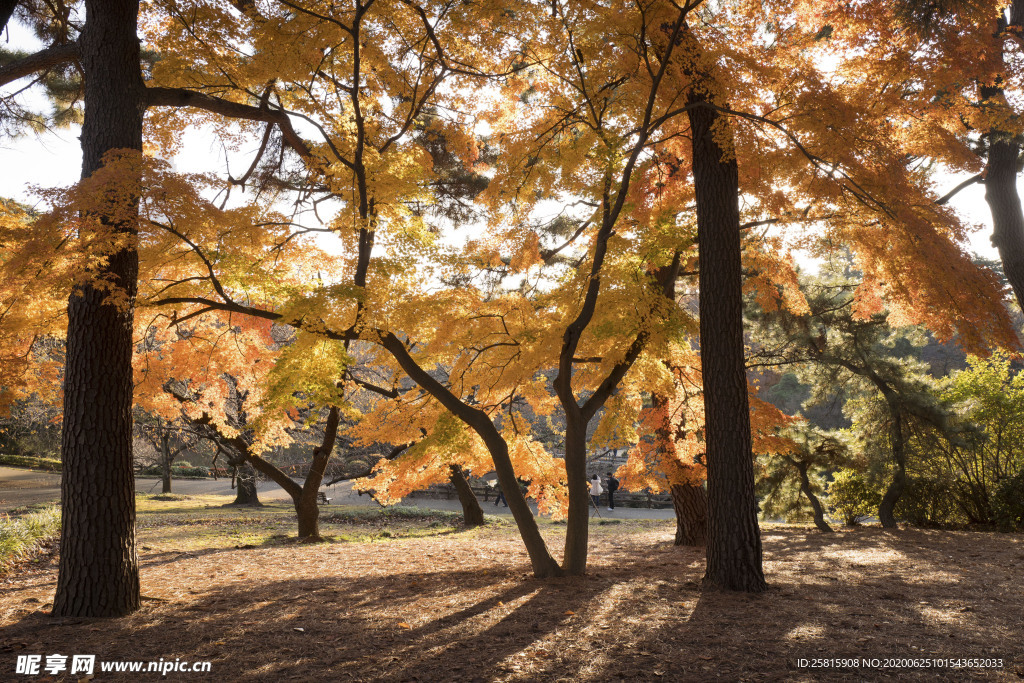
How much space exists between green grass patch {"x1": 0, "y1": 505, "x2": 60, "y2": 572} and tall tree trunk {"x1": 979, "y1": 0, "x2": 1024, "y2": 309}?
13.4 metres

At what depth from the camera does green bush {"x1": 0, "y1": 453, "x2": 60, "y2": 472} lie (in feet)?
78.0

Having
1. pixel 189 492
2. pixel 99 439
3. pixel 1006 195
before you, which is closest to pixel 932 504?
pixel 1006 195

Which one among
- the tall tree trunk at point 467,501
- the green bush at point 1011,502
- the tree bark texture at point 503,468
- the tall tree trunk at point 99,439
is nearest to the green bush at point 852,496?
the green bush at point 1011,502

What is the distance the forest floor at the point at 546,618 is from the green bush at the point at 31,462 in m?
20.1

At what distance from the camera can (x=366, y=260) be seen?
6.02 m

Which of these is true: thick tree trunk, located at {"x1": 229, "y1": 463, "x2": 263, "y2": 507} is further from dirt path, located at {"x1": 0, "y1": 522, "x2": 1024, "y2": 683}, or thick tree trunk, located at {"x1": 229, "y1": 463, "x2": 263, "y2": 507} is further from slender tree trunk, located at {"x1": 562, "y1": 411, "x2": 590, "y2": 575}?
slender tree trunk, located at {"x1": 562, "y1": 411, "x2": 590, "y2": 575}

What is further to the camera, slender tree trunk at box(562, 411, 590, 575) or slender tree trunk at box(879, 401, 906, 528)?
slender tree trunk at box(879, 401, 906, 528)

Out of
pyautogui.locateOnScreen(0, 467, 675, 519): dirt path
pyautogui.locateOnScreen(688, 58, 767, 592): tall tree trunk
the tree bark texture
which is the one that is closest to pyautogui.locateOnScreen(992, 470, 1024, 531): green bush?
pyautogui.locateOnScreen(0, 467, 675, 519): dirt path

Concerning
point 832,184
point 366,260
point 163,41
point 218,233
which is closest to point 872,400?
point 832,184

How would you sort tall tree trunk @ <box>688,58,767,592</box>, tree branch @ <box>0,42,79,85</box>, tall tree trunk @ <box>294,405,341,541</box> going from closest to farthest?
tall tree trunk @ <box>688,58,767,592</box>, tree branch @ <box>0,42,79,85</box>, tall tree trunk @ <box>294,405,341,541</box>

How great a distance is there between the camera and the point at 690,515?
9062 mm

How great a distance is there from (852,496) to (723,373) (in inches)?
342

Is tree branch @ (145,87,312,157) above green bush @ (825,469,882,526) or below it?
above

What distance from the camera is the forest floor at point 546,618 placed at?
3.34 m
